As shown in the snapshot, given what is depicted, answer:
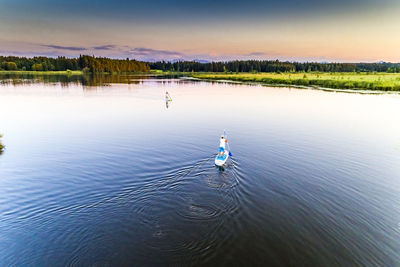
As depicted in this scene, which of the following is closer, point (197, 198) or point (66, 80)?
point (197, 198)

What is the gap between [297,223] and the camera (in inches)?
442

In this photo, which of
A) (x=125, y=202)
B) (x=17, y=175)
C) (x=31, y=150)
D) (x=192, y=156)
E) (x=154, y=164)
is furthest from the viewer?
(x=31, y=150)

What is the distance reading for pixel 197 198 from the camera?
42.6 feet

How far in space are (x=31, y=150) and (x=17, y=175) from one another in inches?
→ 234

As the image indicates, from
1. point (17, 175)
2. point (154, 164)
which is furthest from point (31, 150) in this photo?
point (154, 164)

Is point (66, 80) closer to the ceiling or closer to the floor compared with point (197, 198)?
closer to the ceiling

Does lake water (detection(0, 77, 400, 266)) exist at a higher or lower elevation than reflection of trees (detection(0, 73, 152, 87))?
lower

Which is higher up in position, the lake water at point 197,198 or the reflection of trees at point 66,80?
the reflection of trees at point 66,80

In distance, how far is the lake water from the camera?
9383mm

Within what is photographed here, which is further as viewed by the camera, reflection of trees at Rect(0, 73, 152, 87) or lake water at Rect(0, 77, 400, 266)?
reflection of trees at Rect(0, 73, 152, 87)

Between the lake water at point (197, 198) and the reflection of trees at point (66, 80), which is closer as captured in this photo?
the lake water at point (197, 198)

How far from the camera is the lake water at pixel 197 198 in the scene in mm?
9383

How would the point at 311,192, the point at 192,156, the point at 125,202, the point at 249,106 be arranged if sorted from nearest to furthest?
the point at 125,202
the point at 311,192
the point at 192,156
the point at 249,106

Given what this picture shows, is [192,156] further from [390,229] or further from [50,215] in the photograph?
[390,229]
